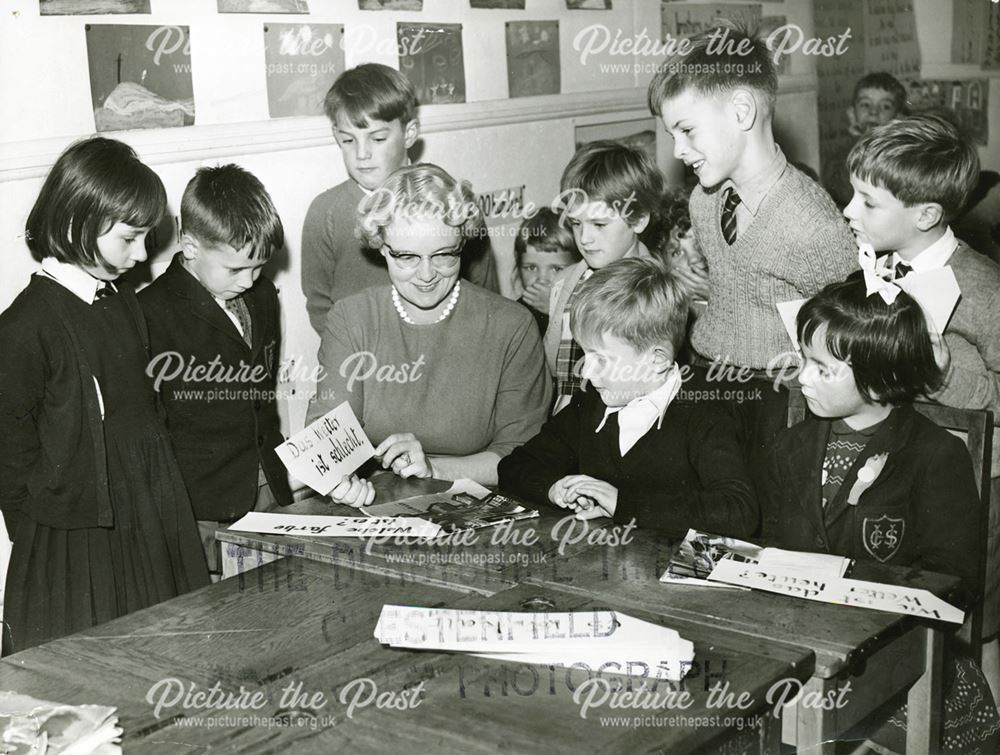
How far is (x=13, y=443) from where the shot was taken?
2.65m

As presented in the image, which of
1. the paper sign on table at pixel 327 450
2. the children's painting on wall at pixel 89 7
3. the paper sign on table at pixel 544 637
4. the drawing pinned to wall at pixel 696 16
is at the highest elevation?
the drawing pinned to wall at pixel 696 16

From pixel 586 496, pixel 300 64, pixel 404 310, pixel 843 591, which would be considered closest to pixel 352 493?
pixel 586 496

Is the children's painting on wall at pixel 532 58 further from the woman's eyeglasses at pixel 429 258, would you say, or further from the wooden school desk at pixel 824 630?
the wooden school desk at pixel 824 630

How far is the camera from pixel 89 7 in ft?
10.2

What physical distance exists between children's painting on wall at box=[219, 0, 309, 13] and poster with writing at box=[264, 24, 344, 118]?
0.05m

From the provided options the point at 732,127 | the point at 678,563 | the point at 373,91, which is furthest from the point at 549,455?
the point at 373,91

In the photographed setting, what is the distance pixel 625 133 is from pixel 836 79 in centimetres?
201

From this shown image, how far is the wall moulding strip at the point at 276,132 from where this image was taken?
9.88 feet

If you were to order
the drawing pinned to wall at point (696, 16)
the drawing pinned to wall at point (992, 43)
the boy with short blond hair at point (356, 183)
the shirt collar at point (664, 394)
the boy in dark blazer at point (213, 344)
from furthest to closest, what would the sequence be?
the drawing pinned to wall at point (992, 43) < the drawing pinned to wall at point (696, 16) < the boy with short blond hair at point (356, 183) < the boy in dark blazer at point (213, 344) < the shirt collar at point (664, 394)

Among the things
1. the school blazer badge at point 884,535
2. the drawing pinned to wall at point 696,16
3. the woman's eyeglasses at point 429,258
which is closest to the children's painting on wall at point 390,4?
the woman's eyeglasses at point 429,258

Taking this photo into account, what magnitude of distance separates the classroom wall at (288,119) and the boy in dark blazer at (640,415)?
59.7 inches

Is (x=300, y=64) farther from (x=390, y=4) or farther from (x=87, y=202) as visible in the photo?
(x=87, y=202)

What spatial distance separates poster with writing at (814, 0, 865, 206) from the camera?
255 inches

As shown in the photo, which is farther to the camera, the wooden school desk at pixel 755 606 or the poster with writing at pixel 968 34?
the poster with writing at pixel 968 34
